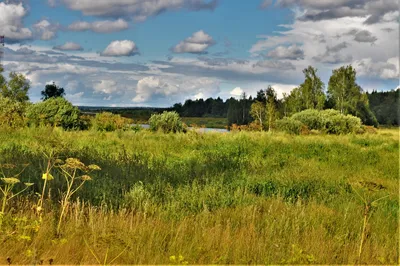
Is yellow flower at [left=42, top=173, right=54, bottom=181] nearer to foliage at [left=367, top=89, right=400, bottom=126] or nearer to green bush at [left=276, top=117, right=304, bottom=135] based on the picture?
green bush at [left=276, top=117, right=304, bottom=135]

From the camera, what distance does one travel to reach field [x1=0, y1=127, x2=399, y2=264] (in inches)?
159

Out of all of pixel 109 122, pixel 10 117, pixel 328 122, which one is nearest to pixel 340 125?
pixel 328 122

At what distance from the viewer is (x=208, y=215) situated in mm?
5938

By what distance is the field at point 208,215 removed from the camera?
403 cm

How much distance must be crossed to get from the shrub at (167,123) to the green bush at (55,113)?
4.32m

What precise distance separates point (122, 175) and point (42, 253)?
17.2ft

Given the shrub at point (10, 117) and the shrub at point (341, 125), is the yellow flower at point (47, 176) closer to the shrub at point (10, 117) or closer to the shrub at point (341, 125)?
the shrub at point (10, 117)

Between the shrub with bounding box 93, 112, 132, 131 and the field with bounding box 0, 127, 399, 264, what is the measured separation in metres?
9.40

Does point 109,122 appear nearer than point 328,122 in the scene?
Yes

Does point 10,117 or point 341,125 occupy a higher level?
point 10,117

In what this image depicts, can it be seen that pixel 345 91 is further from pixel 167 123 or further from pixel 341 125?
pixel 167 123

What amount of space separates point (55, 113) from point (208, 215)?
69.0 feet

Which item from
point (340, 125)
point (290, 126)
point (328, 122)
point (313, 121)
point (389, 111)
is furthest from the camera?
point (389, 111)

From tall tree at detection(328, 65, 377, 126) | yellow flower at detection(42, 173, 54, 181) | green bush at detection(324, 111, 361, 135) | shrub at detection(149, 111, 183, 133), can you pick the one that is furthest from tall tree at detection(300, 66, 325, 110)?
yellow flower at detection(42, 173, 54, 181)
